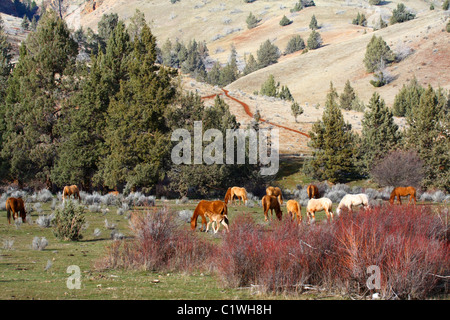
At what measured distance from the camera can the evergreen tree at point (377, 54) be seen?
361ft

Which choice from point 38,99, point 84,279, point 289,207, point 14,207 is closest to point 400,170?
point 289,207

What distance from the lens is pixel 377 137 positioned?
47.5 metres

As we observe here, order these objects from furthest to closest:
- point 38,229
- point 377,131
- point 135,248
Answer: point 377,131, point 38,229, point 135,248

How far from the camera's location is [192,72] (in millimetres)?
145375

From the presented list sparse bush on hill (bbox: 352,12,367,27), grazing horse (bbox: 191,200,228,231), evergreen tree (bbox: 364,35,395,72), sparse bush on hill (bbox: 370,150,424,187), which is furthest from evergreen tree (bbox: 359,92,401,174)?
sparse bush on hill (bbox: 352,12,367,27)

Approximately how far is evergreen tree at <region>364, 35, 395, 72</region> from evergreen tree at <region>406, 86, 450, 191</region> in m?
66.7

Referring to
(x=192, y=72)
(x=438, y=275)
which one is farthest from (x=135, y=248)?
(x=192, y=72)

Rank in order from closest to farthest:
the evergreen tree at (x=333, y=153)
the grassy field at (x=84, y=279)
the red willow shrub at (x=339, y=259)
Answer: the grassy field at (x=84, y=279), the red willow shrub at (x=339, y=259), the evergreen tree at (x=333, y=153)

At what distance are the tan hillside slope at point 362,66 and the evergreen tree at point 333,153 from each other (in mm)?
47874

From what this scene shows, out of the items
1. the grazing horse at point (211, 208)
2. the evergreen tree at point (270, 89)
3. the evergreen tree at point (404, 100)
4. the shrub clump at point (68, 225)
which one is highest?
the evergreen tree at point (270, 89)

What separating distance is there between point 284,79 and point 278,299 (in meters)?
117

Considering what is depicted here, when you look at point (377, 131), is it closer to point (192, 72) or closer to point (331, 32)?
point (192, 72)
